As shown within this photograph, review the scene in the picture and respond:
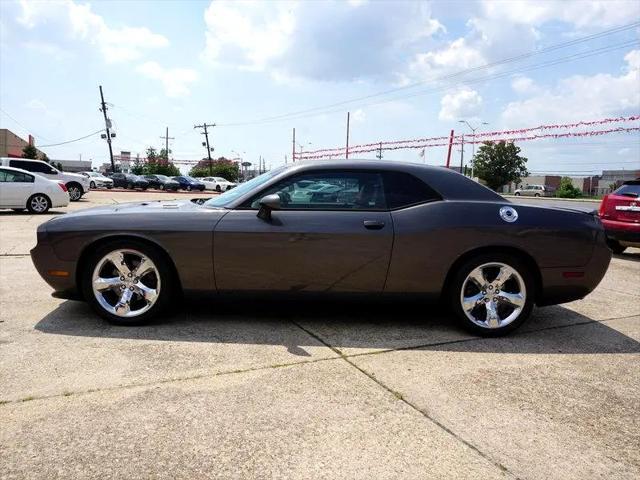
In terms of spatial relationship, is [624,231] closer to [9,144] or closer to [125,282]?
[125,282]

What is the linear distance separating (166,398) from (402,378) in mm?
1404

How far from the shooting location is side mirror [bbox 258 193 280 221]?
12.3 ft

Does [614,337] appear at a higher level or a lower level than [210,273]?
lower

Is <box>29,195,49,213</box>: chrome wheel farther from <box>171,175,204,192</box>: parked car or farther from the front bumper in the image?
<box>171,175,204,192</box>: parked car

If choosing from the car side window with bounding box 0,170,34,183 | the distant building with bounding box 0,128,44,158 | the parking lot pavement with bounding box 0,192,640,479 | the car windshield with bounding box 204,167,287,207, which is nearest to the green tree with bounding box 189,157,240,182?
the distant building with bounding box 0,128,44,158

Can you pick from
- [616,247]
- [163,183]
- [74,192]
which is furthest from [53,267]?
[163,183]

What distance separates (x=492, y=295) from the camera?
4078 mm

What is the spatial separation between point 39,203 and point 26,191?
44 centimetres

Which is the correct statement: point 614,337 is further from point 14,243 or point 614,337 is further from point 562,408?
point 14,243

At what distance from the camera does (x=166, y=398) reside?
277cm

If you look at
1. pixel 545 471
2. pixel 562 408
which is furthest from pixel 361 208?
pixel 545 471

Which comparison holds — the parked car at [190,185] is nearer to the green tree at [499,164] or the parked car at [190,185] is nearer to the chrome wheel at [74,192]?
the chrome wheel at [74,192]

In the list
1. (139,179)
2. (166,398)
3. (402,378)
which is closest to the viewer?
(166,398)

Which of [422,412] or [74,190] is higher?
[74,190]
